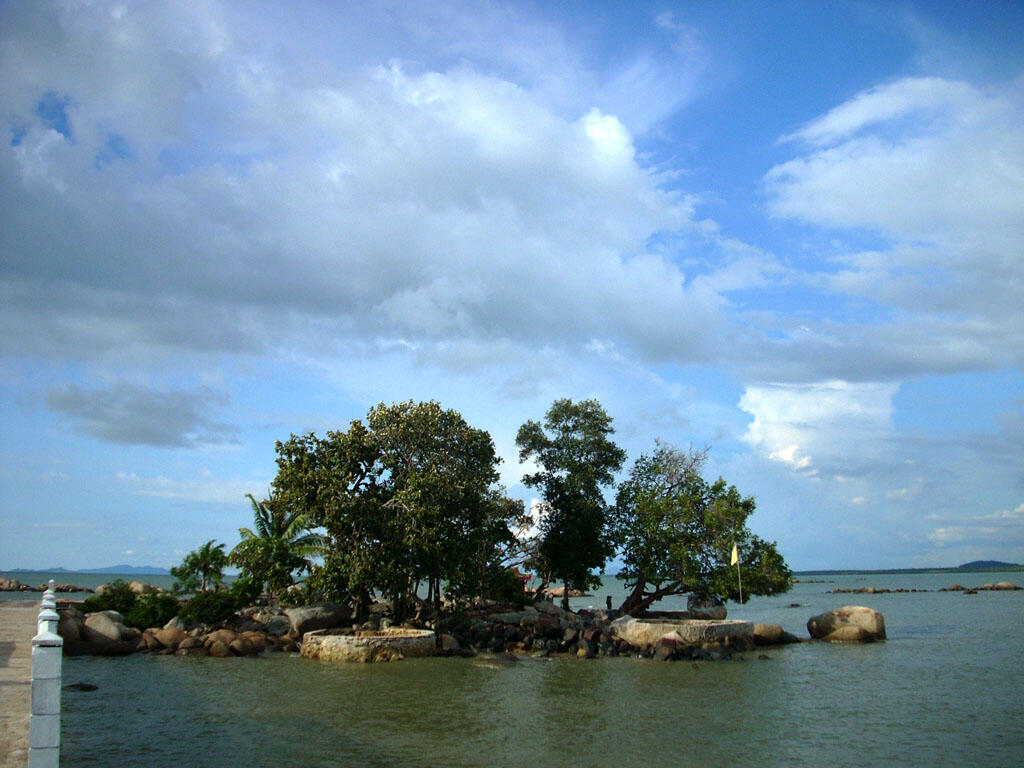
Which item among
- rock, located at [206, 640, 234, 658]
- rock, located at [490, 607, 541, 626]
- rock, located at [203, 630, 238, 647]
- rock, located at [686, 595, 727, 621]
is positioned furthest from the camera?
rock, located at [686, 595, 727, 621]

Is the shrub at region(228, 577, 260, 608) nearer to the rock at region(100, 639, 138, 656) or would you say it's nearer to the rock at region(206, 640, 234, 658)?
the rock at region(206, 640, 234, 658)

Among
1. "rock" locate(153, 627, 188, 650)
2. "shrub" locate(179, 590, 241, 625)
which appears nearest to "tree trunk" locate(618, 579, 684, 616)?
"shrub" locate(179, 590, 241, 625)

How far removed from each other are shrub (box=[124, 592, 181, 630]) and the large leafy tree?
6.93 metres

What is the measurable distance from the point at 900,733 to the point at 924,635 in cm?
2646

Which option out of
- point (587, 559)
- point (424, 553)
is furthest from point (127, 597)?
point (587, 559)

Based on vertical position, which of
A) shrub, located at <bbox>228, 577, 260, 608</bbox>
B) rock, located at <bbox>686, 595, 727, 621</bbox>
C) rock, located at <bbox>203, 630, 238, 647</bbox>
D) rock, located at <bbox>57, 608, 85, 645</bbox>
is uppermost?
shrub, located at <bbox>228, 577, 260, 608</bbox>

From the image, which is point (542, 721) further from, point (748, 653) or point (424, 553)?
point (748, 653)

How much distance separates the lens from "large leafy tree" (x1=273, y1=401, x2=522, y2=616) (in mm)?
30031

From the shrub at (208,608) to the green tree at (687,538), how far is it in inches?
739

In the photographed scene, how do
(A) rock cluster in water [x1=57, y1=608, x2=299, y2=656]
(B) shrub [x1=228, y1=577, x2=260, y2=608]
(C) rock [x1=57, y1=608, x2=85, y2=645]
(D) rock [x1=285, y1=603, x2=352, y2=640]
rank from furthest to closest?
(B) shrub [x1=228, y1=577, x2=260, y2=608] < (D) rock [x1=285, y1=603, x2=352, y2=640] < (A) rock cluster in water [x1=57, y1=608, x2=299, y2=656] < (C) rock [x1=57, y1=608, x2=85, y2=645]

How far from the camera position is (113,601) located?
117ft

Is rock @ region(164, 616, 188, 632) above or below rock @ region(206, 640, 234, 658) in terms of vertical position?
above

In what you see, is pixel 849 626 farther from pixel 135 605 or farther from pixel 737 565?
pixel 135 605

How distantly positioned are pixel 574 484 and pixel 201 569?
19.6 metres
